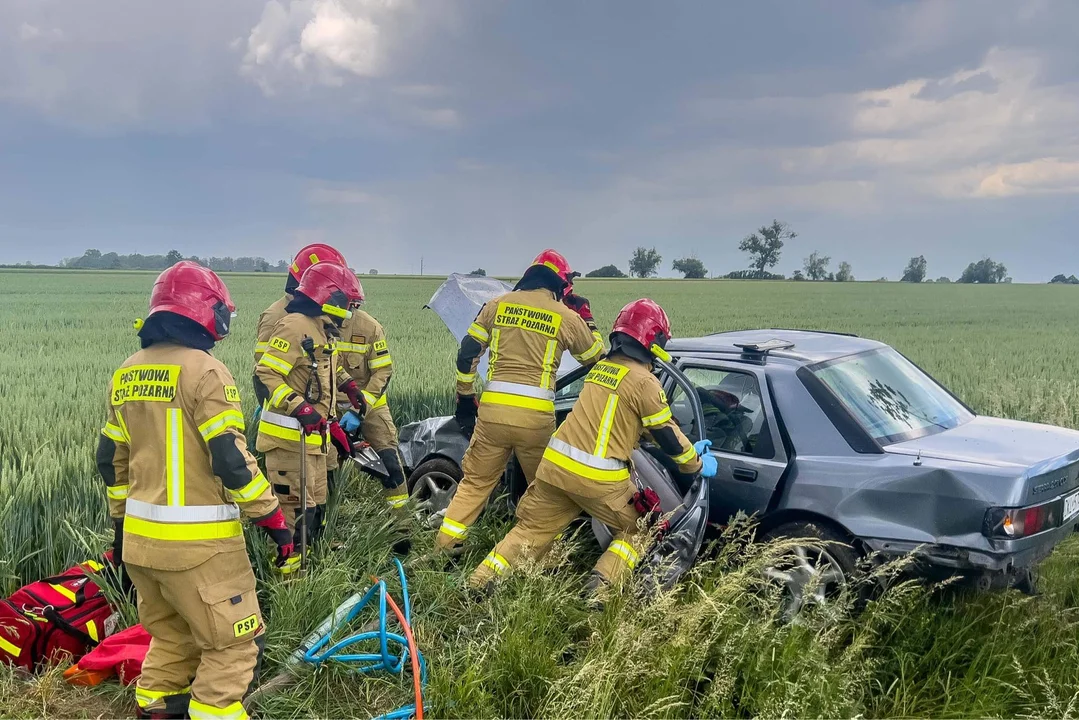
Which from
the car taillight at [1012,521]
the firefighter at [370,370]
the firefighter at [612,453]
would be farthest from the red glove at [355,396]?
the car taillight at [1012,521]

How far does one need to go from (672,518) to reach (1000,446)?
66.1 inches

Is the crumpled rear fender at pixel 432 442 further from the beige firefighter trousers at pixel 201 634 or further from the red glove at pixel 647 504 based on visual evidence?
the beige firefighter trousers at pixel 201 634

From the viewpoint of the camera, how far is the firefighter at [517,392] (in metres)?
4.64

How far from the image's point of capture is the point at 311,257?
5.71 m

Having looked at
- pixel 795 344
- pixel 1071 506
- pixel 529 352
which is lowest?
pixel 1071 506

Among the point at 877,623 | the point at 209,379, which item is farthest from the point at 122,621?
the point at 877,623

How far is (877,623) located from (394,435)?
3460 mm

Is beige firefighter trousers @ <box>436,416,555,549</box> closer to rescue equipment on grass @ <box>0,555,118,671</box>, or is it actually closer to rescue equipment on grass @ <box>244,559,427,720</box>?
rescue equipment on grass @ <box>244,559,427,720</box>

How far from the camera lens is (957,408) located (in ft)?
15.0

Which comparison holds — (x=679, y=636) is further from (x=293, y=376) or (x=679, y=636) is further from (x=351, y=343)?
(x=351, y=343)

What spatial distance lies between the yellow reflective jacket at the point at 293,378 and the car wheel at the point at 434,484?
0.98m

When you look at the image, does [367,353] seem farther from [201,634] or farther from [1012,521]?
[1012,521]

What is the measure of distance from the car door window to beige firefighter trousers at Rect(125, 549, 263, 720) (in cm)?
254

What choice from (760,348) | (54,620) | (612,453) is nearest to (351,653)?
(54,620)
